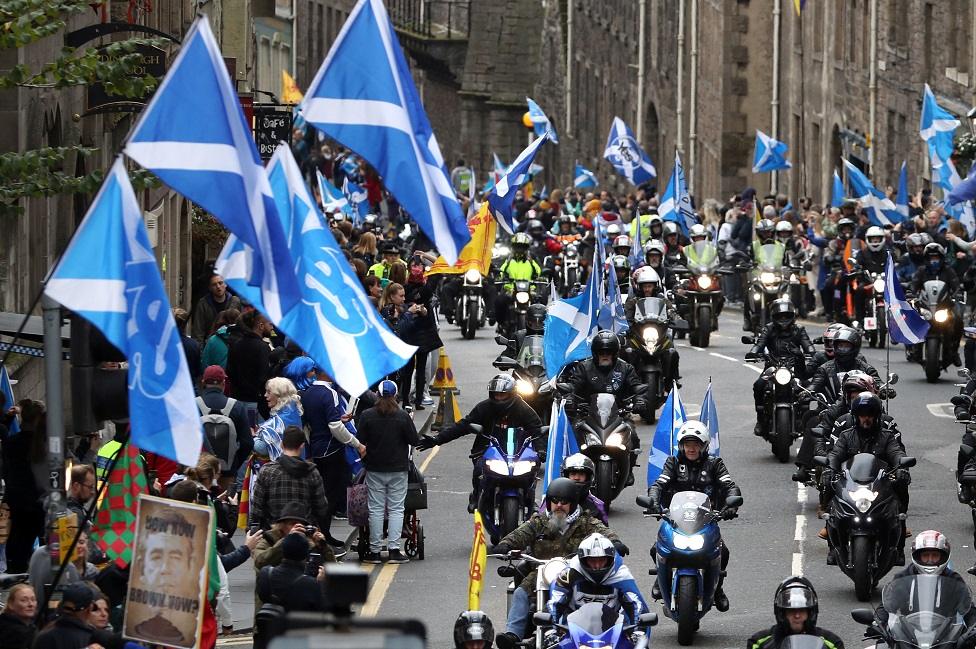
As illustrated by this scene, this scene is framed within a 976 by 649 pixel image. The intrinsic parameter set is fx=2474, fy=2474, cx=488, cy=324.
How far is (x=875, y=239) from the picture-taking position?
34969mm

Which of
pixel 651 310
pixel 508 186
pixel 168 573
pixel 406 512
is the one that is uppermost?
pixel 508 186

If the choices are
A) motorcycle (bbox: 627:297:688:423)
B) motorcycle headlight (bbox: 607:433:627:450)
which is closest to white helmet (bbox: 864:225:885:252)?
motorcycle (bbox: 627:297:688:423)

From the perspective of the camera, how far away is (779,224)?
37.4 metres

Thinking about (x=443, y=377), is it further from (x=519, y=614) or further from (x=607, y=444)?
(x=519, y=614)

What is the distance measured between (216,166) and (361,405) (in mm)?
10284

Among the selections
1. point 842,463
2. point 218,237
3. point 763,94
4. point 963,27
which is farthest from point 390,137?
point 763,94

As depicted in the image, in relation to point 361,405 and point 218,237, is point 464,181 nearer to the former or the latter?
point 218,237

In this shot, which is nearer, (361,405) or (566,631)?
(566,631)

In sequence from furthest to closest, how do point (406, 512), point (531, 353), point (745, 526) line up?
point (531, 353)
point (745, 526)
point (406, 512)

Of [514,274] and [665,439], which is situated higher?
[514,274]

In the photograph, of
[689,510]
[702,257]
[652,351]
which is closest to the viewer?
[689,510]

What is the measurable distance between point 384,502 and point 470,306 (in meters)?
18.5

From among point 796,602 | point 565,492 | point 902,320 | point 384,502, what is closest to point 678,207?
point 902,320

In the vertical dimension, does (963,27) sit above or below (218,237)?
above
